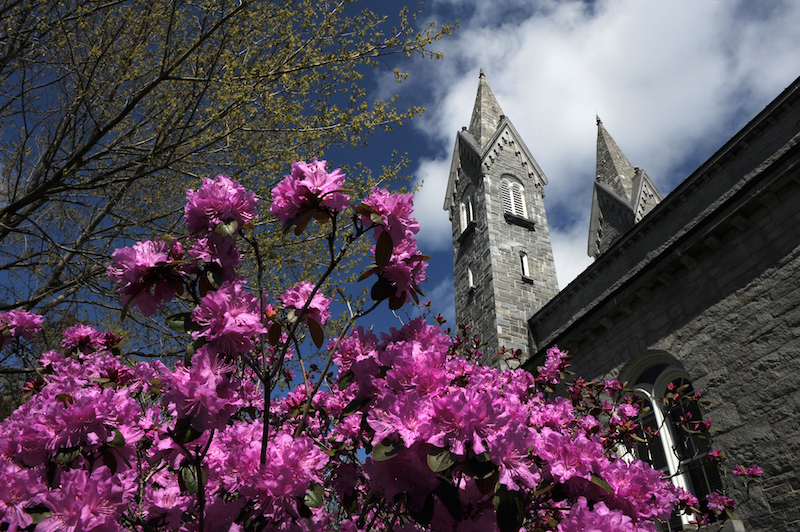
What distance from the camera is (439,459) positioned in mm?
1703

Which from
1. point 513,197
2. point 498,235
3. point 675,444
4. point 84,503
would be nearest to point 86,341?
point 84,503

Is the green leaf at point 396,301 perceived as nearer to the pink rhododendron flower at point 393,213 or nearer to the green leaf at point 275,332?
the pink rhododendron flower at point 393,213

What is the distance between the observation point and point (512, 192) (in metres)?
18.3

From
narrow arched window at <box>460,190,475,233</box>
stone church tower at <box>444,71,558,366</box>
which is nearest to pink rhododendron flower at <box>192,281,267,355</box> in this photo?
stone church tower at <box>444,71,558,366</box>

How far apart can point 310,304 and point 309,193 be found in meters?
0.66

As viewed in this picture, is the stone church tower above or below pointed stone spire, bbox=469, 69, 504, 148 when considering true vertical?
below

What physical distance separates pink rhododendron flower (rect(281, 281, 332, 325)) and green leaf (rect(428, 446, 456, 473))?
1128 millimetres

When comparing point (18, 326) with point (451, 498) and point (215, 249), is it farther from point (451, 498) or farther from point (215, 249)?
point (451, 498)

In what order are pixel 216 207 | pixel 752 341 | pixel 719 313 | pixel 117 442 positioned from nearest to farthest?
pixel 117 442 < pixel 216 207 < pixel 752 341 < pixel 719 313

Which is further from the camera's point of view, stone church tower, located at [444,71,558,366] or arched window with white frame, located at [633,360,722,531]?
stone church tower, located at [444,71,558,366]

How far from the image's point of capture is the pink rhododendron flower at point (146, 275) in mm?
2215

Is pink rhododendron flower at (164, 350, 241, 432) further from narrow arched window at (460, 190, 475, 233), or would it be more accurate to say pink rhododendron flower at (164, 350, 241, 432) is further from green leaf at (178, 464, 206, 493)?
narrow arched window at (460, 190, 475, 233)

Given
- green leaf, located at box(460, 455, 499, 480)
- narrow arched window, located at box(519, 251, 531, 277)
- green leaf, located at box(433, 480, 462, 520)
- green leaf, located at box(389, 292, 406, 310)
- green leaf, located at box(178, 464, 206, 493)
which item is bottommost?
green leaf, located at box(433, 480, 462, 520)

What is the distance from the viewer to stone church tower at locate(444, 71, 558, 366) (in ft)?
47.5
